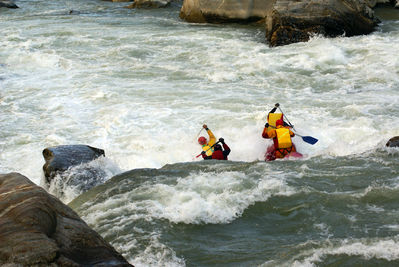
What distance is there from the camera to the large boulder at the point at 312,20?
1617cm

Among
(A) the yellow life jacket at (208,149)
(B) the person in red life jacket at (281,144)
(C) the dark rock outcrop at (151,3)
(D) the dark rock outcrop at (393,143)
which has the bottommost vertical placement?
(A) the yellow life jacket at (208,149)

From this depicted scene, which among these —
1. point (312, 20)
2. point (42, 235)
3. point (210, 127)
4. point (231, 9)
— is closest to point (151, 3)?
point (231, 9)

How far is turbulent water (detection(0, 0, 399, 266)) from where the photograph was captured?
5641 mm

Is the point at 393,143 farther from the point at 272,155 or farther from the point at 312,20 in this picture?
the point at 312,20

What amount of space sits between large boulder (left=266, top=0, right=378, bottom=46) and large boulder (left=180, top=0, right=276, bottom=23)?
2.48 meters

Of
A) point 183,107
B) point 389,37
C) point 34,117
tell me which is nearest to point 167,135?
point 183,107

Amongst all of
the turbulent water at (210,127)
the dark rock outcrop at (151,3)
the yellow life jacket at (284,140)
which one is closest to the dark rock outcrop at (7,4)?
the turbulent water at (210,127)

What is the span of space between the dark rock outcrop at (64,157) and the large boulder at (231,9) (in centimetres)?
1197

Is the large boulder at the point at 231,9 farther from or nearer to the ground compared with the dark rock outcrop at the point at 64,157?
farther from the ground

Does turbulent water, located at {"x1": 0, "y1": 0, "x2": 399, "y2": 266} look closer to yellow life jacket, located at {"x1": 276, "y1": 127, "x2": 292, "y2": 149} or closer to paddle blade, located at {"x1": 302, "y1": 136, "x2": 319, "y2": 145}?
paddle blade, located at {"x1": 302, "y1": 136, "x2": 319, "y2": 145}

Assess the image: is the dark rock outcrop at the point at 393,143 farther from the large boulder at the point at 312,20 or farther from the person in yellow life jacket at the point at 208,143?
the large boulder at the point at 312,20

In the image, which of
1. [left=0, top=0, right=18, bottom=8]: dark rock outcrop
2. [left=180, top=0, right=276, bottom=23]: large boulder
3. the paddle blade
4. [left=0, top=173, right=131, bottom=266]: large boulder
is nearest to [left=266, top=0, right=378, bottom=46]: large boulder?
[left=180, top=0, right=276, bottom=23]: large boulder

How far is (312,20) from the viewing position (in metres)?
16.2

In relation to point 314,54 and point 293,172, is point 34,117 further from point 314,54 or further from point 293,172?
point 314,54
